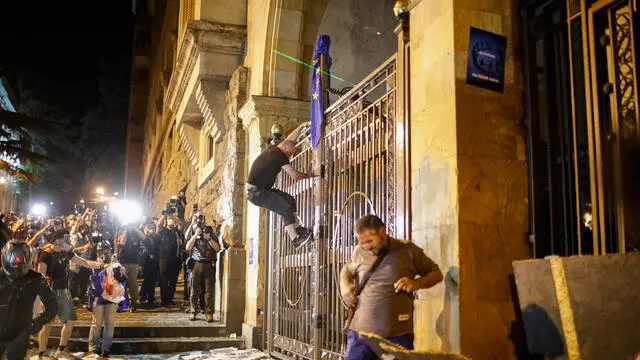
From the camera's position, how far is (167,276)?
1358 cm

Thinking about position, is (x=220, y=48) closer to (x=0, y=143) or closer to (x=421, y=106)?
(x=421, y=106)

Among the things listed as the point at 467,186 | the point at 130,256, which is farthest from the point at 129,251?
the point at 467,186

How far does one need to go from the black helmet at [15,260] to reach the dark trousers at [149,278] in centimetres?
676

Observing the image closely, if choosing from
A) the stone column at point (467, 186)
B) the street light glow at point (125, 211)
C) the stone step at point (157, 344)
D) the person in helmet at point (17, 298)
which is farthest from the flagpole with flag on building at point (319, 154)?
the street light glow at point (125, 211)

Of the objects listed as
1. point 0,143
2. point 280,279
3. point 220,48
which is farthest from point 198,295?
point 0,143

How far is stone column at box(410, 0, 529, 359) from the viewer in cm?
444

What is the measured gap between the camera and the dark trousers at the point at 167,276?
13305 millimetres

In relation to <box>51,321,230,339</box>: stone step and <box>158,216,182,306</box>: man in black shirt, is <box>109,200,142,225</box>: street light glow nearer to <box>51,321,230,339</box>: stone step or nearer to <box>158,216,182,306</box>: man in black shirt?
<box>158,216,182,306</box>: man in black shirt

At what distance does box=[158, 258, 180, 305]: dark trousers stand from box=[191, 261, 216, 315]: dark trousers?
165 cm

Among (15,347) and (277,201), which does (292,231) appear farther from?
(15,347)

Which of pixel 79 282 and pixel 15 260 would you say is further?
pixel 79 282

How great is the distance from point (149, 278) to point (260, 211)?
17.9 ft

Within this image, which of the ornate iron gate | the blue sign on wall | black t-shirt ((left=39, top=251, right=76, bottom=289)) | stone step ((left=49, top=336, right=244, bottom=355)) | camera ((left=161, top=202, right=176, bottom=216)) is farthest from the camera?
camera ((left=161, top=202, right=176, bottom=216))

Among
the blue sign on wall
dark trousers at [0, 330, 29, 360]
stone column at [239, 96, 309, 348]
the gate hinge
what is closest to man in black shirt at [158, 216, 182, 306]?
stone column at [239, 96, 309, 348]
